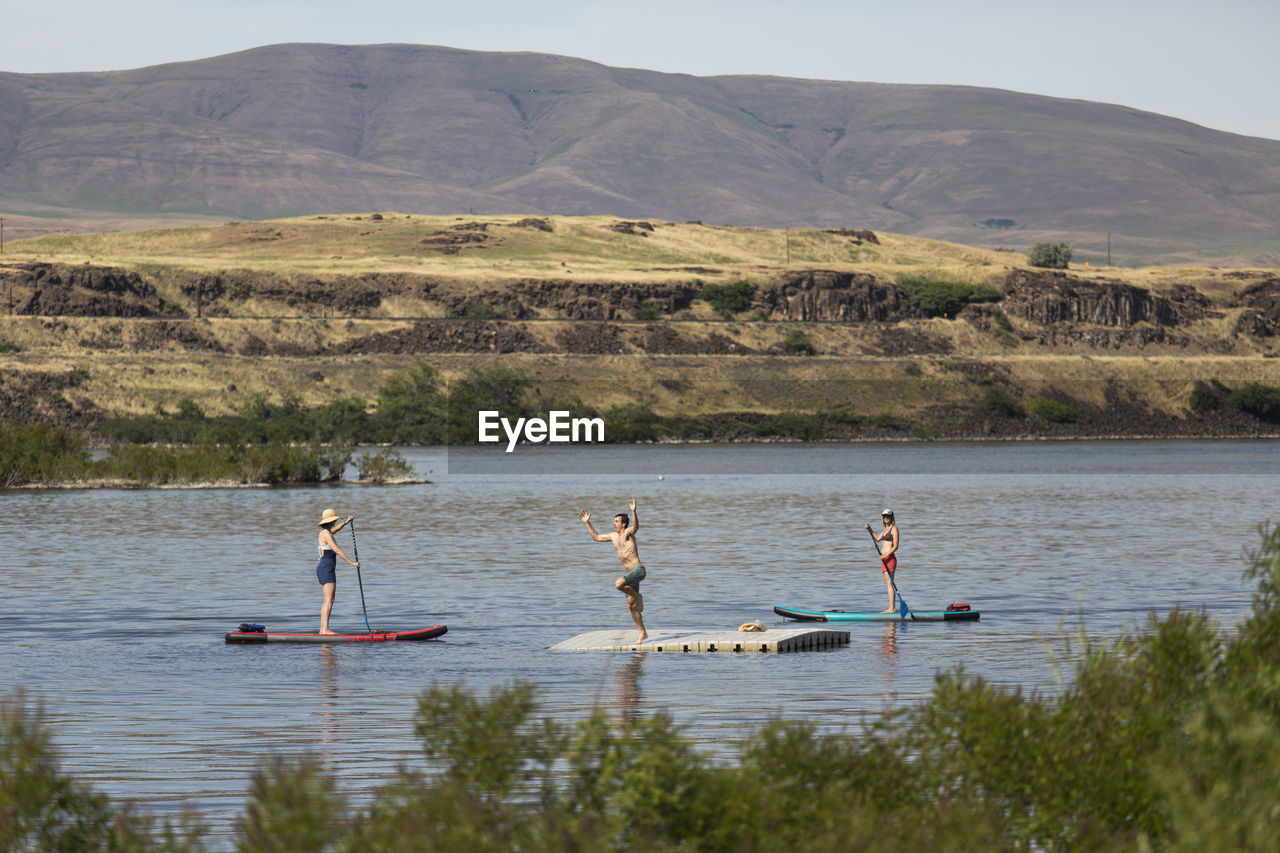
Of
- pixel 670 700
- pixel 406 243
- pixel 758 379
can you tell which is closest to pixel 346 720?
pixel 670 700

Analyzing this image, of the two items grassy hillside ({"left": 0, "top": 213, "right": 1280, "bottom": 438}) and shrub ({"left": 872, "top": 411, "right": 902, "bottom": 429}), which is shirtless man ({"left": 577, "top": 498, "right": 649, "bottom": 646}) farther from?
shrub ({"left": 872, "top": 411, "right": 902, "bottom": 429})

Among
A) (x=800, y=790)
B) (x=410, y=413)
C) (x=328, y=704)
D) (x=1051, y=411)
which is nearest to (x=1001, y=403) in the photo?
(x=1051, y=411)

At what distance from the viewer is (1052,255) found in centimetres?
17012

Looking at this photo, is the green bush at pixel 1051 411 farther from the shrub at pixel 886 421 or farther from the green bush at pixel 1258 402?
the green bush at pixel 1258 402

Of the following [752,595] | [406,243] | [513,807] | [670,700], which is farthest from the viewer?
[406,243]

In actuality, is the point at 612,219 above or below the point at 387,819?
above

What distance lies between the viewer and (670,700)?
17641 millimetres

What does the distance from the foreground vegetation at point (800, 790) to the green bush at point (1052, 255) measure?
540 feet

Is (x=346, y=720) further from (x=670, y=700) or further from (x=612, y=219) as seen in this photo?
(x=612, y=219)

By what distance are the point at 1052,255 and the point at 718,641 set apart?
6129 inches

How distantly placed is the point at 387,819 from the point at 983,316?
467ft

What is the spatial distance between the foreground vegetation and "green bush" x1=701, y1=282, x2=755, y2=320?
432 ft

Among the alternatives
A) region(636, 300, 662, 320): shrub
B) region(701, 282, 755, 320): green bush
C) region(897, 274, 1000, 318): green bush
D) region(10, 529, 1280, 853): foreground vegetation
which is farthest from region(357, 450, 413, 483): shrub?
region(897, 274, 1000, 318): green bush

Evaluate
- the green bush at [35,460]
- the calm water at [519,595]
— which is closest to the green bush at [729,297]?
the calm water at [519,595]
